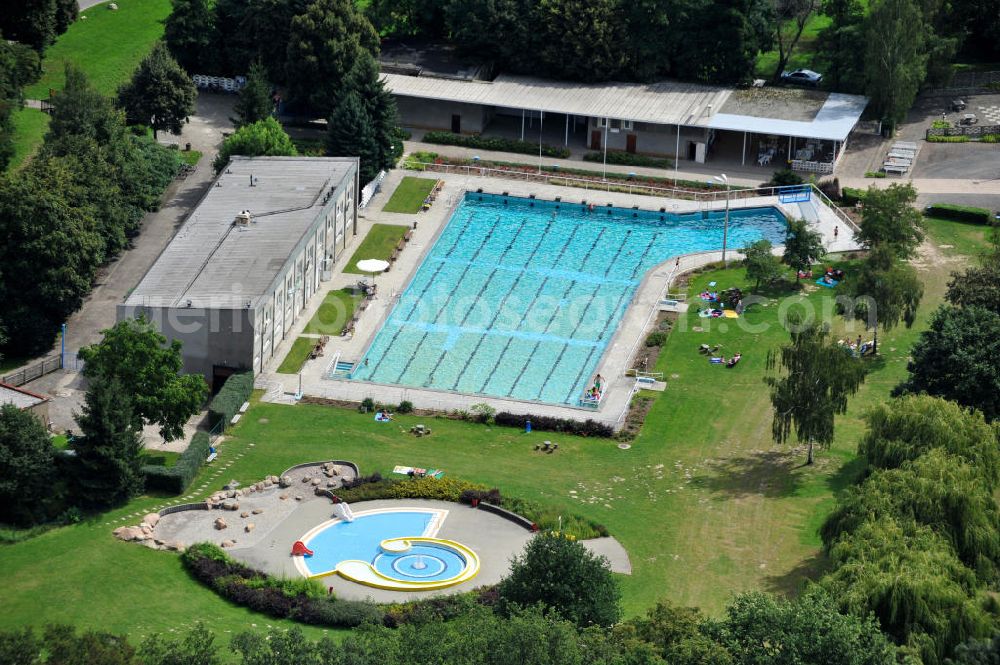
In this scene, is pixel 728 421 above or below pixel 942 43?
below

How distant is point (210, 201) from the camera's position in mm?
96188

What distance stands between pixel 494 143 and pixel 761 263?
28.2 metres

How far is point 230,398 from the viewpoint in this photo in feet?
266

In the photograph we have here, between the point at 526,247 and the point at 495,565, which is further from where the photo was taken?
the point at 526,247

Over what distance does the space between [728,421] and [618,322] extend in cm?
1277

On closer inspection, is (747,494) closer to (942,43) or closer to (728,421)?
(728,421)

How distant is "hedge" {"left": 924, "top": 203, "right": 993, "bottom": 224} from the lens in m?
102

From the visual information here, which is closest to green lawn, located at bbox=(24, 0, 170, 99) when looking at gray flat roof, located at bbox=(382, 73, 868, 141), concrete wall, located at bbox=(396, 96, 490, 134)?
gray flat roof, located at bbox=(382, 73, 868, 141)

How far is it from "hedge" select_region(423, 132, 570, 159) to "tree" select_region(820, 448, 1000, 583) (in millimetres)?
51630

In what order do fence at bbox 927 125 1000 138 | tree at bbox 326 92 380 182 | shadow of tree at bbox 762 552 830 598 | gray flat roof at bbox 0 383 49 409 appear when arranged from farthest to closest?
fence at bbox 927 125 1000 138, tree at bbox 326 92 380 182, gray flat roof at bbox 0 383 49 409, shadow of tree at bbox 762 552 830 598

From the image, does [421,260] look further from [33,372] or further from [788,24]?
[788,24]

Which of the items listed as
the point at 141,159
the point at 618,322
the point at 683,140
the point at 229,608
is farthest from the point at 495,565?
the point at 683,140

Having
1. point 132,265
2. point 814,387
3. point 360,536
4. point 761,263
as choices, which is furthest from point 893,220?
point 132,265

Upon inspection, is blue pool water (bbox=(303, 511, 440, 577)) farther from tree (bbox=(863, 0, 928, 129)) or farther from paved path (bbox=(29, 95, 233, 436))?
tree (bbox=(863, 0, 928, 129))
